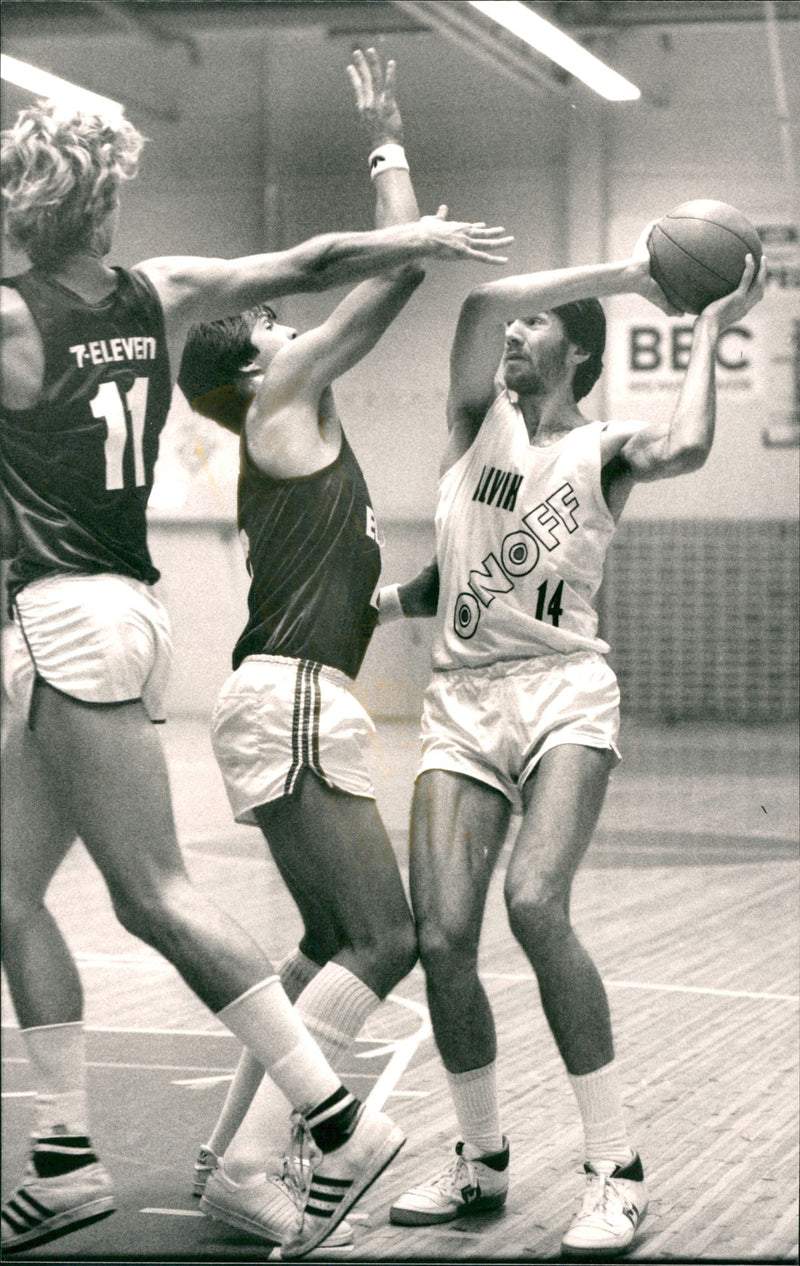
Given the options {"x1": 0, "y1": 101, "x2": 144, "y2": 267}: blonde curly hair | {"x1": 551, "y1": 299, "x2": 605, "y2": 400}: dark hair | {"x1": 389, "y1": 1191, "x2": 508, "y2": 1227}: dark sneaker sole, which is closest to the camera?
{"x1": 0, "y1": 101, "x2": 144, "y2": 267}: blonde curly hair

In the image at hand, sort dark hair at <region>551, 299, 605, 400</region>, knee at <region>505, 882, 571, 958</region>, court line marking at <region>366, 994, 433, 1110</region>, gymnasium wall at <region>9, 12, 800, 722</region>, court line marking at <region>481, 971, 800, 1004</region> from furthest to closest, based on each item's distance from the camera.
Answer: court line marking at <region>481, 971, 800, 1004</region>
court line marking at <region>366, 994, 433, 1110</region>
gymnasium wall at <region>9, 12, 800, 722</region>
dark hair at <region>551, 299, 605, 400</region>
knee at <region>505, 882, 571, 958</region>

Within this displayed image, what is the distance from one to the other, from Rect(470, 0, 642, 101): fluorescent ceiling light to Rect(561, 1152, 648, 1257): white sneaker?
241cm

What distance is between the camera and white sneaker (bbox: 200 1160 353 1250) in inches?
140

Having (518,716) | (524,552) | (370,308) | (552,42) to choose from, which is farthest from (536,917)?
(552,42)

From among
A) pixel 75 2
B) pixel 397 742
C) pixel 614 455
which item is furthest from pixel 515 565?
pixel 75 2

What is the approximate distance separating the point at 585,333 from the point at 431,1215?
186 centimetres

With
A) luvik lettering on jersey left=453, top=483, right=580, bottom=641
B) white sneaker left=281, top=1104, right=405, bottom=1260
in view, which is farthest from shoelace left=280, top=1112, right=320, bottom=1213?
luvik lettering on jersey left=453, top=483, right=580, bottom=641

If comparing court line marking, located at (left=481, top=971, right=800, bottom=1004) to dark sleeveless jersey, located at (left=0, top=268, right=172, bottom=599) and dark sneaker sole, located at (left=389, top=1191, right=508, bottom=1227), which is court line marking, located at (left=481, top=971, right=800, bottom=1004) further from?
dark sleeveless jersey, located at (left=0, top=268, right=172, bottom=599)

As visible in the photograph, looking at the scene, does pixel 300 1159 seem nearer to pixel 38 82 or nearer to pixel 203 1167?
pixel 203 1167

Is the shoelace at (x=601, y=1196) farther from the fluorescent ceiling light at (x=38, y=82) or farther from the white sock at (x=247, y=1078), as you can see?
the fluorescent ceiling light at (x=38, y=82)

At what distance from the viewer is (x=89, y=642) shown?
337cm

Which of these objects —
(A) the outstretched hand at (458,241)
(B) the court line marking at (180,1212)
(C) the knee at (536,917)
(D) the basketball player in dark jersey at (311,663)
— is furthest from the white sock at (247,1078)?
(A) the outstretched hand at (458,241)

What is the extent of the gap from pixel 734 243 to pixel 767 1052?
232 cm

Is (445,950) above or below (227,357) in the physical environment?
below
